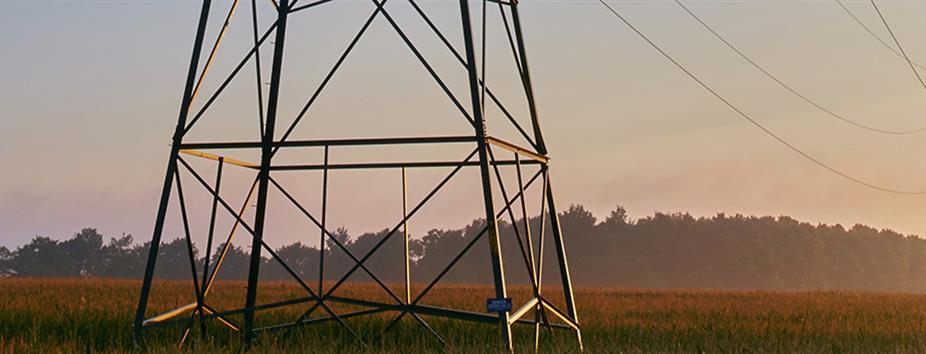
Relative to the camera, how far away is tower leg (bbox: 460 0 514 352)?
11.3 meters

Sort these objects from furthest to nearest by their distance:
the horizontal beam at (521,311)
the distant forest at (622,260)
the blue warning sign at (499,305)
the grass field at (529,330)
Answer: the distant forest at (622,260) < the grass field at (529,330) < the horizontal beam at (521,311) < the blue warning sign at (499,305)

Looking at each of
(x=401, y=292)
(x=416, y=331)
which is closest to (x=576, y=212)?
(x=401, y=292)

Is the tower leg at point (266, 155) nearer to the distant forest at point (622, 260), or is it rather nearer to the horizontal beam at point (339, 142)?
the horizontal beam at point (339, 142)

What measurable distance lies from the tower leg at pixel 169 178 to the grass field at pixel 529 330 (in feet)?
1.53

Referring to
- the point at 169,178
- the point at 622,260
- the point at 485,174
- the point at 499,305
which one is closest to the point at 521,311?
the point at 499,305

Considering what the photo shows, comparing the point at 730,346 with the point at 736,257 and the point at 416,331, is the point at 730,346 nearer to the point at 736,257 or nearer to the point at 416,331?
the point at 416,331

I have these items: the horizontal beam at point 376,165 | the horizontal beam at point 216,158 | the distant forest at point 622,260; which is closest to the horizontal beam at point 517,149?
the horizontal beam at point 376,165

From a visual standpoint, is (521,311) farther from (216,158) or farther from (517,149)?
(216,158)

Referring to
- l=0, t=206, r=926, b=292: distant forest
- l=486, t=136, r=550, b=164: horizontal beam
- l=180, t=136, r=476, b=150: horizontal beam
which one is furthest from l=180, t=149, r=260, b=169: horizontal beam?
l=0, t=206, r=926, b=292: distant forest

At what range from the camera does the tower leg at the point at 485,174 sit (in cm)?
1131

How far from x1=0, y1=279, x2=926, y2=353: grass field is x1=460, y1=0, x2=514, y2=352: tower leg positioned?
0.48 metres

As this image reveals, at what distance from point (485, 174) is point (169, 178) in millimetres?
4663

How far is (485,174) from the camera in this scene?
455 inches

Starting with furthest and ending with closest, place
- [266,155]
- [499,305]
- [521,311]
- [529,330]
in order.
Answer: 1. [529,330]
2. [266,155]
3. [521,311]
4. [499,305]
